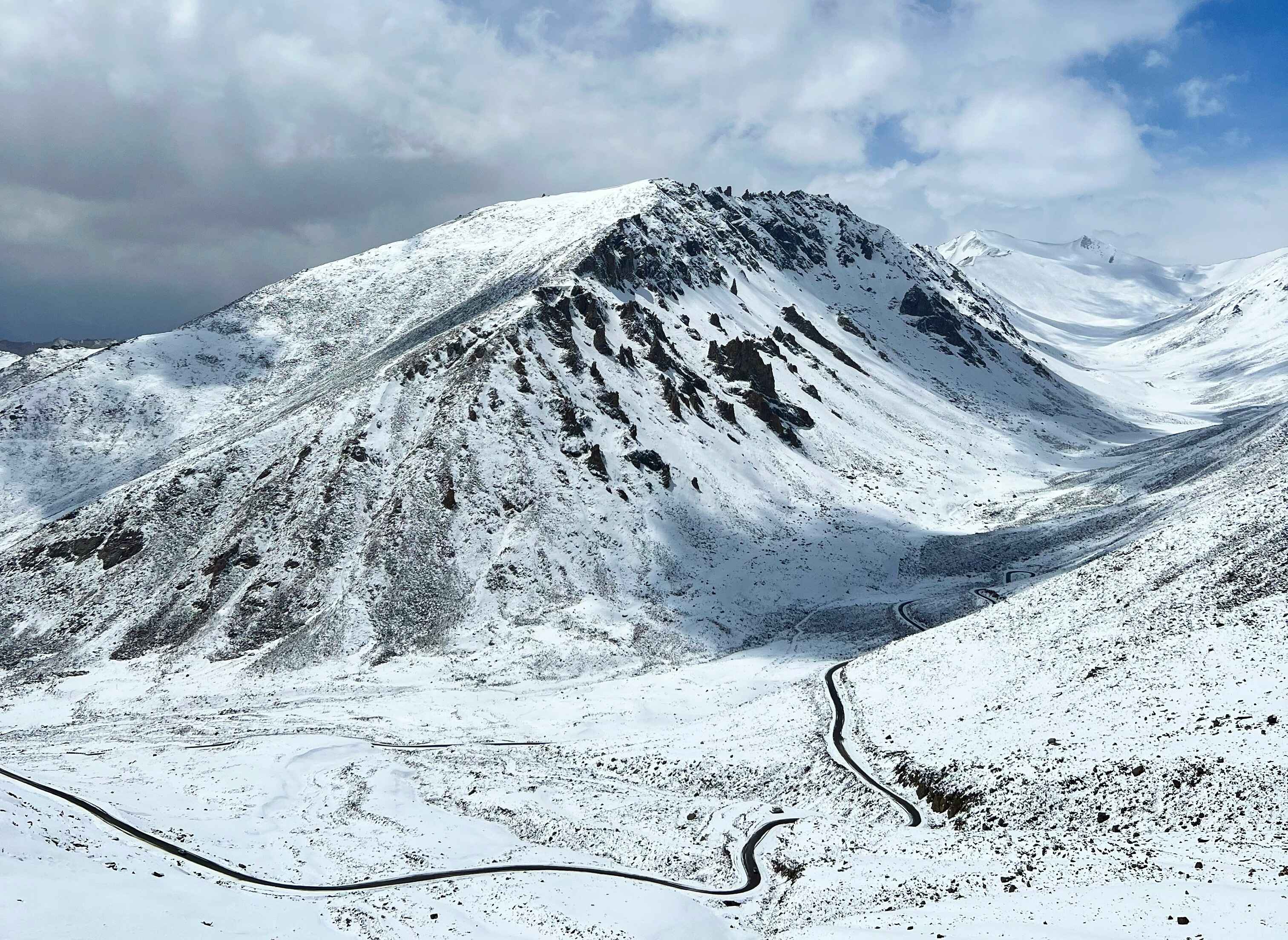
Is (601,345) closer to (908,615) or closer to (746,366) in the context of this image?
(746,366)

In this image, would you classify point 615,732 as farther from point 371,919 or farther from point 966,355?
point 966,355

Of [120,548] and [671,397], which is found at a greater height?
[671,397]

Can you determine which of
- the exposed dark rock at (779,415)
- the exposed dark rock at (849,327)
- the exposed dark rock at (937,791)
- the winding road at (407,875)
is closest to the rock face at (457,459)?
the exposed dark rock at (779,415)

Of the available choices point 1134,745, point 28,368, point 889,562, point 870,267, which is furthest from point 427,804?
point 870,267

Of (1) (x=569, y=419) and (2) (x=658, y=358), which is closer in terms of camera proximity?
(1) (x=569, y=419)

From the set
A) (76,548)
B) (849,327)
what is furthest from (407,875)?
(849,327)

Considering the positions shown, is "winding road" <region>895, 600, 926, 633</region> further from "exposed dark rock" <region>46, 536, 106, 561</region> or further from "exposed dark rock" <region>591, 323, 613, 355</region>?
"exposed dark rock" <region>46, 536, 106, 561</region>

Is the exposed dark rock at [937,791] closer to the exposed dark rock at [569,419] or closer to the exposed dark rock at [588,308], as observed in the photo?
the exposed dark rock at [569,419]
